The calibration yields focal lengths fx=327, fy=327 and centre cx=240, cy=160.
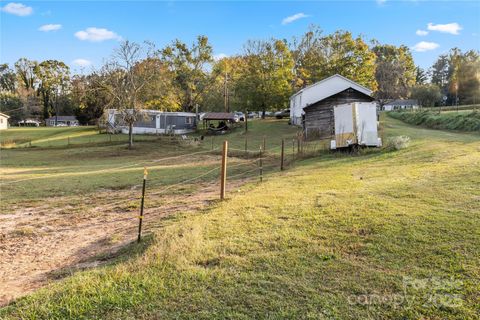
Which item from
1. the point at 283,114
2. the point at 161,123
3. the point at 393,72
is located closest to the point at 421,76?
the point at 393,72

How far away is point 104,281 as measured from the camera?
4.07m

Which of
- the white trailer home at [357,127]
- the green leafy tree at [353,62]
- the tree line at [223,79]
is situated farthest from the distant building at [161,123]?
the white trailer home at [357,127]

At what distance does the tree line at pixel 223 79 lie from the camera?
32.8 meters

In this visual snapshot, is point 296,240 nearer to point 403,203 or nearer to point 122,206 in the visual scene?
point 403,203

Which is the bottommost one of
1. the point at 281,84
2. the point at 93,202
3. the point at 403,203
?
the point at 93,202

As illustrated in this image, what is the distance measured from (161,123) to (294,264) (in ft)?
129

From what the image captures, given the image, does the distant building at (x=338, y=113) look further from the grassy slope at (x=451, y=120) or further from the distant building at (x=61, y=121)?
the distant building at (x=61, y=121)

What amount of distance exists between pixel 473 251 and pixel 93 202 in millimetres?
9311

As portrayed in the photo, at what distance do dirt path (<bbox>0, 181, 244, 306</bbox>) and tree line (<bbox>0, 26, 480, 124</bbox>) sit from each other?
2268 cm

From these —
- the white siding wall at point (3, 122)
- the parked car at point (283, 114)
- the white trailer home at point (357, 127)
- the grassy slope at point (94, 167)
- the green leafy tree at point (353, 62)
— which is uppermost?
the green leafy tree at point (353, 62)

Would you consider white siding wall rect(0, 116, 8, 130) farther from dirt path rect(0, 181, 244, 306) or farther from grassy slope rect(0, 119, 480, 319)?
grassy slope rect(0, 119, 480, 319)

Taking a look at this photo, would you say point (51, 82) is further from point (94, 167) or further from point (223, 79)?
point (94, 167)

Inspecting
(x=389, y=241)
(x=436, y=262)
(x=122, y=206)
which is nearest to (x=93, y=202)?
(x=122, y=206)

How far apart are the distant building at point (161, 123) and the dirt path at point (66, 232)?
31769 mm
